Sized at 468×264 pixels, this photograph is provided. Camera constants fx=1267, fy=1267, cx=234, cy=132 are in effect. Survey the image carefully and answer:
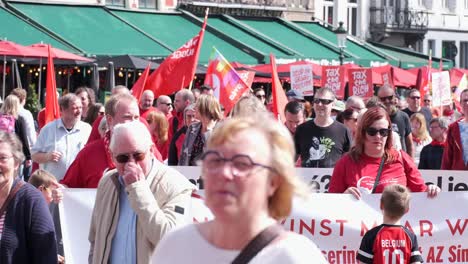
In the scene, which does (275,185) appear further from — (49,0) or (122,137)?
(49,0)

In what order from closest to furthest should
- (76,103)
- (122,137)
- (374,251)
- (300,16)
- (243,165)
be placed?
1. (243,165)
2. (122,137)
3. (374,251)
4. (76,103)
5. (300,16)

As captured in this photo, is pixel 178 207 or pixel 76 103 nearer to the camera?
pixel 178 207

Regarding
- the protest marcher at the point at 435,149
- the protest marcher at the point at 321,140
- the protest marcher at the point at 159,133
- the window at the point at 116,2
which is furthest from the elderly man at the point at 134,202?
the window at the point at 116,2

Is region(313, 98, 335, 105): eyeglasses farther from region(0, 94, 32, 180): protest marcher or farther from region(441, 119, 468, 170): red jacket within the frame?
region(0, 94, 32, 180): protest marcher

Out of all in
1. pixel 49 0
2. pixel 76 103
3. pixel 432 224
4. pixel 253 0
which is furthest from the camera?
pixel 253 0

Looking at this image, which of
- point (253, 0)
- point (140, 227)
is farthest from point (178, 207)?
point (253, 0)

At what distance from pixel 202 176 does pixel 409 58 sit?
134 ft

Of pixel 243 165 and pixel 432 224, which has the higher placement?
pixel 243 165

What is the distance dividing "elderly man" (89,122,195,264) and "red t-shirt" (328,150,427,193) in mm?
2408

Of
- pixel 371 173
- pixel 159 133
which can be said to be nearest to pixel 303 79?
pixel 159 133

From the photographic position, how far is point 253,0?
132 feet

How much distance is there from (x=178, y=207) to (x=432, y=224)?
3518mm

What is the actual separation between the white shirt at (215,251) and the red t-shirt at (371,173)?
4.62 m

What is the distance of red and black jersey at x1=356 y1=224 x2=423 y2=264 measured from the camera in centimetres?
786
